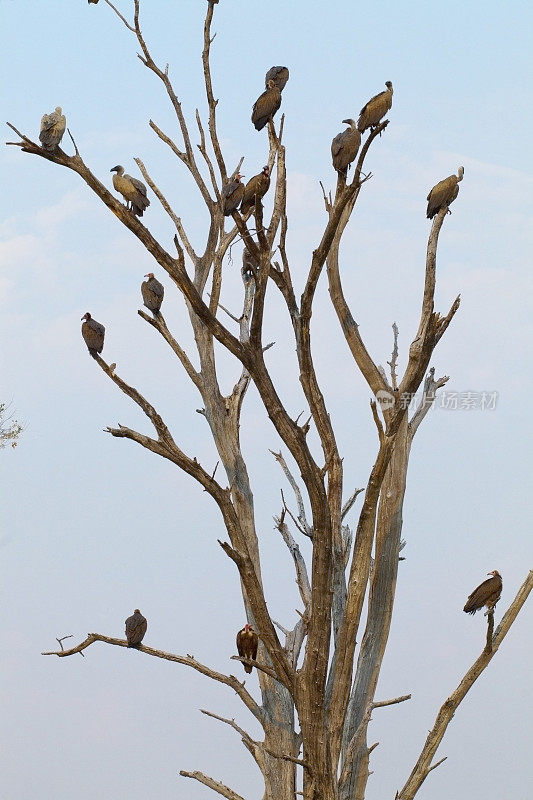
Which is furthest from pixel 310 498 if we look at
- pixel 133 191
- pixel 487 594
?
pixel 133 191

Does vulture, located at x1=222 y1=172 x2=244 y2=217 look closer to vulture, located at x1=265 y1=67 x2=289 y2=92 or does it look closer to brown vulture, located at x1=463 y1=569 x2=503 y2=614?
vulture, located at x1=265 y1=67 x2=289 y2=92

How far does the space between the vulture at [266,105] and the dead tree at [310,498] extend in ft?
0.71

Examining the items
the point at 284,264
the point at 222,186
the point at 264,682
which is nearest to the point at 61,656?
the point at 264,682

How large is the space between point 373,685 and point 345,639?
0.84 m

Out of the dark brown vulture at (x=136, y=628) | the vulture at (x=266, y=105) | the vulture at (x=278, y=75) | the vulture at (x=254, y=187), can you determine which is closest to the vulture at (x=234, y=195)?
the vulture at (x=254, y=187)

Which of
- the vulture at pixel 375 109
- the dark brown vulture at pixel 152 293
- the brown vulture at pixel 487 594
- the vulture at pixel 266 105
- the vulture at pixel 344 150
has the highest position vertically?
the vulture at pixel 266 105

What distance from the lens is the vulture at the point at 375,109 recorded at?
5.49 m

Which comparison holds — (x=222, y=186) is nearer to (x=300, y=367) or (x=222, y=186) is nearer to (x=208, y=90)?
(x=208, y=90)

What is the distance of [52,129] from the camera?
4957 millimetres

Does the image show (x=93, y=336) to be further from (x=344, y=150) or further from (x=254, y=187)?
(x=344, y=150)

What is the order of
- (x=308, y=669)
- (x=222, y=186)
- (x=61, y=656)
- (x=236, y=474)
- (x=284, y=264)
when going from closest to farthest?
(x=308, y=669) → (x=284, y=264) → (x=61, y=656) → (x=236, y=474) → (x=222, y=186)

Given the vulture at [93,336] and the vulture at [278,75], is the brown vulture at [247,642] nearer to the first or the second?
the vulture at [93,336]

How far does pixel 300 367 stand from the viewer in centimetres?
514

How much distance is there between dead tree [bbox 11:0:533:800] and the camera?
194 inches
